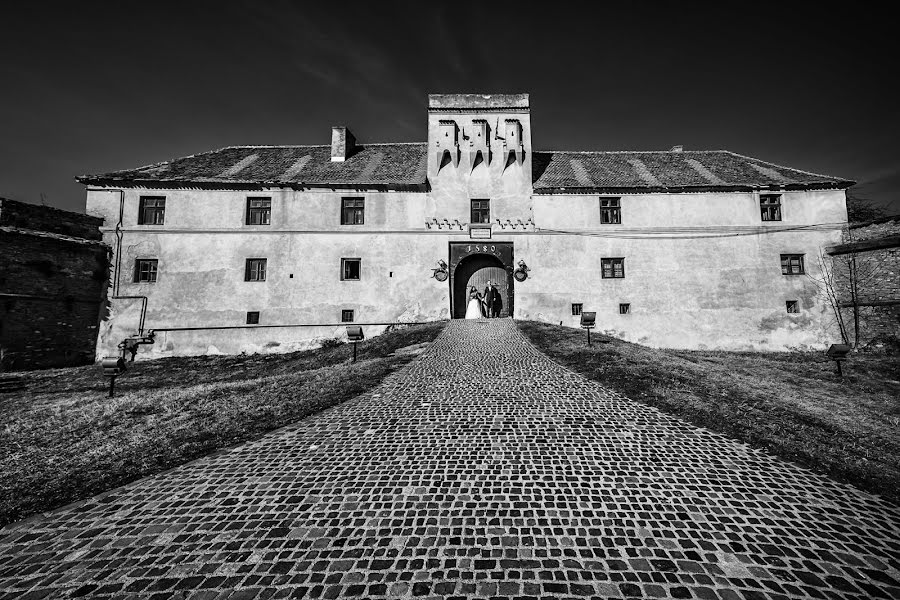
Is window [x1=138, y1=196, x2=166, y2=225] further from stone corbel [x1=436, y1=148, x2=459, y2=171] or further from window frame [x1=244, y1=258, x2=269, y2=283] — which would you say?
stone corbel [x1=436, y1=148, x2=459, y2=171]

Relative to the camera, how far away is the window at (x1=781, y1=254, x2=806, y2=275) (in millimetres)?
19109

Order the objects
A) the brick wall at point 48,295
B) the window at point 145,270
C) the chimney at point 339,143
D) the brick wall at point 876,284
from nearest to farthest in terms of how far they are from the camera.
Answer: the brick wall at point 48,295 < the brick wall at point 876,284 < the window at point 145,270 < the chimney at point 339,143

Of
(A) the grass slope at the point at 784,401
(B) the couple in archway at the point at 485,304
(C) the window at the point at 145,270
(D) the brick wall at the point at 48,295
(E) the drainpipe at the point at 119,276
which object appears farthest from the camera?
(B) the couple in archway at the point at 485,304

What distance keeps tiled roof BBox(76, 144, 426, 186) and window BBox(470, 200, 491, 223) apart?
10.2 feet

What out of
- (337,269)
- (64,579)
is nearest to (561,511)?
(64,579)

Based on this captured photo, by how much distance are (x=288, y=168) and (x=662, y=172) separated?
21.3 m

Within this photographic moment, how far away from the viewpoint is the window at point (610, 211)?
64.6 ft

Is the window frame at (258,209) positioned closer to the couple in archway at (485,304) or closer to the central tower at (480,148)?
the central tower at (480,148)

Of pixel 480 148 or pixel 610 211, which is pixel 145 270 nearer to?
pixel 480 148

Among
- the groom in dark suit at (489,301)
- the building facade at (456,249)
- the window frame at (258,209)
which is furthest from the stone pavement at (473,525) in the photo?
the window frame at (258,209)

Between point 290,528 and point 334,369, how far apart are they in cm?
749

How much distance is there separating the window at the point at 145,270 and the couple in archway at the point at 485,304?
15.9 m

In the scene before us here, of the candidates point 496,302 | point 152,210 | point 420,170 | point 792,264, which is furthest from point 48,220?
point 792,264

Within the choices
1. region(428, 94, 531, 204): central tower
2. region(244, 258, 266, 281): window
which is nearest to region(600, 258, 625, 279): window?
region(428, 94, 531, 204): central tower
